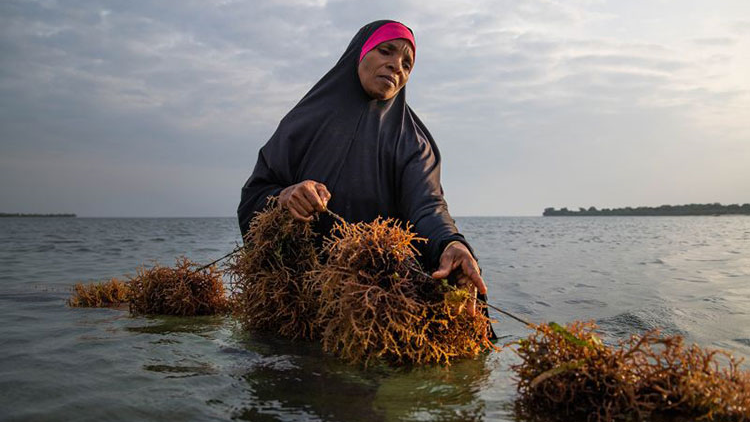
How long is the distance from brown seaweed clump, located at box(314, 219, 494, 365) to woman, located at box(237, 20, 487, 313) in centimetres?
116

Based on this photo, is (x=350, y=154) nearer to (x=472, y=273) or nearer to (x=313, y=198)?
(x=313, y=198)

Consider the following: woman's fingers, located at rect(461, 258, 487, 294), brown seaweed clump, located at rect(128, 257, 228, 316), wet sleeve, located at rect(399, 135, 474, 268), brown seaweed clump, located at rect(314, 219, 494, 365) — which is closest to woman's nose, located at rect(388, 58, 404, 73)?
wet sleeve, located at rect(399, 135, 474, 268)

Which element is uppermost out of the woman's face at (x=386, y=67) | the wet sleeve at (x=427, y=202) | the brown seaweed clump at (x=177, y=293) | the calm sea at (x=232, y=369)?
the woman's face at (x=386, y=67)

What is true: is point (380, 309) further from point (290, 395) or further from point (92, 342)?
point (92, 342)

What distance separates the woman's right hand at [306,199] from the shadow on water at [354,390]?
3.35ft

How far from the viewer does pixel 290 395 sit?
9.23 feet

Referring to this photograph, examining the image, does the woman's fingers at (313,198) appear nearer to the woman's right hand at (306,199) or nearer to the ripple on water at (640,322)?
the woman's right hand at (306,199)

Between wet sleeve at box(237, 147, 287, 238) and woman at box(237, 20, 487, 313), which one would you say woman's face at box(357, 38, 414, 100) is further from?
wet sleeve at box(237, 147, 287, 238)

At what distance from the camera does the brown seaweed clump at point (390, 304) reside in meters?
3.03

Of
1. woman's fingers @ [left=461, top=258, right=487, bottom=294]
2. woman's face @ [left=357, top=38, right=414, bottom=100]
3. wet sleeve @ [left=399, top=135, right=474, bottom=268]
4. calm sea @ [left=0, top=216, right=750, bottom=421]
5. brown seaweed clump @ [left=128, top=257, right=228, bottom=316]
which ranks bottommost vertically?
calm sea @ [left=0, top=216, right=750, bottom=421]

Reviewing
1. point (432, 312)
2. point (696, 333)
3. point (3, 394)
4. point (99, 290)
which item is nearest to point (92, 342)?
point (3, 394)

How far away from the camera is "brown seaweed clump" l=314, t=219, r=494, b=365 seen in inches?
119

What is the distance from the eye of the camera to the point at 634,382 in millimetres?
2463

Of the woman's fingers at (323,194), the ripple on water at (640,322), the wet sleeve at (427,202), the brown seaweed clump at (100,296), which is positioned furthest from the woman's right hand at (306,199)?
the ripple on water at (640,322)
